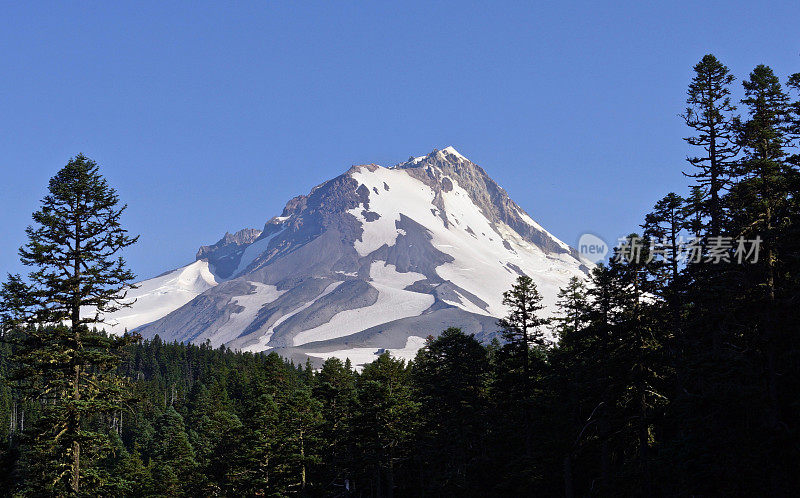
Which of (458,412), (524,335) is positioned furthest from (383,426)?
(524,335)

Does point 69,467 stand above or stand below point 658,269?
below

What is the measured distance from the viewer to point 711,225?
113 feet

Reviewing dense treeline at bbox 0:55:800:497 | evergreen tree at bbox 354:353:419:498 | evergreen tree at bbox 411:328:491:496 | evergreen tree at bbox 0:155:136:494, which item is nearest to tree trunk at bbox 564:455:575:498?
dense treeline at bbox 0:55:800:497

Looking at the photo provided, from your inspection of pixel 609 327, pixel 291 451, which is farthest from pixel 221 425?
pixel 609 327

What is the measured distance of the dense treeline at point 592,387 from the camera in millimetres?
26297

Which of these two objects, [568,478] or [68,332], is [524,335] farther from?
[68,332]

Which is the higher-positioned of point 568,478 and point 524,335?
point 524,335

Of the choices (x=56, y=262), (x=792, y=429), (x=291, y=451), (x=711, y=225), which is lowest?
(x=291, y=451)

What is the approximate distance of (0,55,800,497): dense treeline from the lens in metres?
26.3

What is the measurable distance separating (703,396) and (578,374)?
1925cm

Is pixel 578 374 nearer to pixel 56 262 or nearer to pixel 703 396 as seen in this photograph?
pixel 703 396

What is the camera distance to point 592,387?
41.6 meters

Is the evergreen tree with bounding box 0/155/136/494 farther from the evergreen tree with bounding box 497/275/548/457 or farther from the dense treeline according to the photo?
the evergreen tree with bounding box 497/275/548/457

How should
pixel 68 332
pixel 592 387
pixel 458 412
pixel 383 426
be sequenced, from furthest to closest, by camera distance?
pixel 383 426 < pixel 458 412 < pixel 592 387 < pixel 68 332
